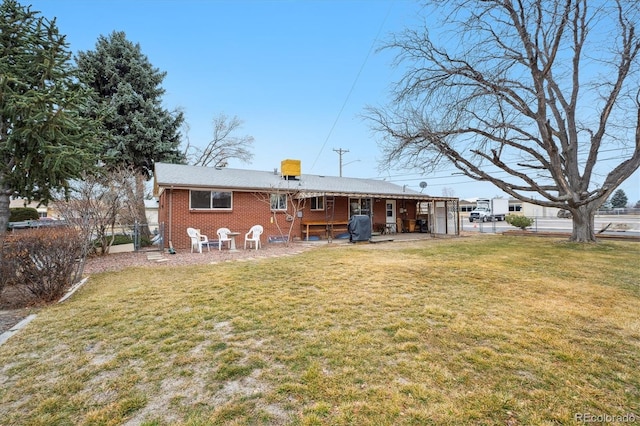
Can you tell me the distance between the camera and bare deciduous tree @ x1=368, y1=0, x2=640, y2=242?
10977mm

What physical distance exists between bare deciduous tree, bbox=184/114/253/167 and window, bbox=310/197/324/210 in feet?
43.7

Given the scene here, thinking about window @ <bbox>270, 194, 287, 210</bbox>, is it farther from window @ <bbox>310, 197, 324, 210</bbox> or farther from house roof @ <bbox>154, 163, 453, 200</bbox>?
window @ <bbox>310, 197, 324, 210</bbox>

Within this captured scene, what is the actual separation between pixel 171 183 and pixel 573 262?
14146 mm

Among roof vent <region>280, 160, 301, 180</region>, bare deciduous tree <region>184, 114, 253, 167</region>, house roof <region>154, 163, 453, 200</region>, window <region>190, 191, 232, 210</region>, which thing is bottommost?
window <region>190, 191, 232, 210</region>

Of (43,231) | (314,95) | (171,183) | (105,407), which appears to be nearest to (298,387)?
(105,407)

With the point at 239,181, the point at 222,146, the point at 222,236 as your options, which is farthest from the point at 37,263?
the point at 222,146

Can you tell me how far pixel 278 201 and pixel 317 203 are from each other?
7.89 ft

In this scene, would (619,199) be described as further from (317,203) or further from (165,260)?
(165,260)

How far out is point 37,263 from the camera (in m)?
4.94

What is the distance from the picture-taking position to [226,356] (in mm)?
3061

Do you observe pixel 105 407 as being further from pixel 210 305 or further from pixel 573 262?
pixel 573 262

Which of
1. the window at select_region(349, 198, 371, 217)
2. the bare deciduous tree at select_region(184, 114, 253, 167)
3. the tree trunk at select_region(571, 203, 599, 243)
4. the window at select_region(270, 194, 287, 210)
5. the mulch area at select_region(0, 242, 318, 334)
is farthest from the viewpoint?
the bare deciduous tree at select_region(184, 114, 253, 167)

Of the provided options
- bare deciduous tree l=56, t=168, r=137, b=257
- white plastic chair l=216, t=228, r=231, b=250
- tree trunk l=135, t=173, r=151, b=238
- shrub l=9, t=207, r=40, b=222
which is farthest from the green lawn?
shrub l=9, t=207, r=40, b=222

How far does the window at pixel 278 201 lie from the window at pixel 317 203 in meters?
1.66
